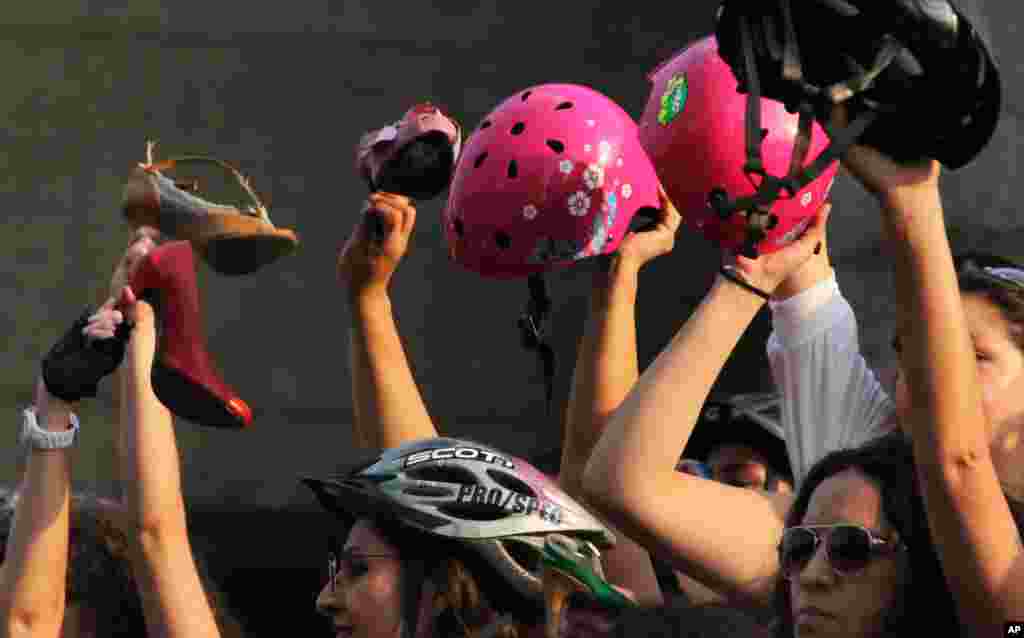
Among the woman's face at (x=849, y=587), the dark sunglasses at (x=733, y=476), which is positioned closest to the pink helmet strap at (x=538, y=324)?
the dark sunglasses at (x=733, y=476)

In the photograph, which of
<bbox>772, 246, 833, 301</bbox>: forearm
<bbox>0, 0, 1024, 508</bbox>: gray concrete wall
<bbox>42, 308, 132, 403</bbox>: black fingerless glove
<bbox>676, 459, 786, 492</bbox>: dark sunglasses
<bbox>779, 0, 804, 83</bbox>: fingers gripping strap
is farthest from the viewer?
<bbox>0, 0, 1024, 508</bbox>: gray concrete wall

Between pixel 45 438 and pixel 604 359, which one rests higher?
pixel 604 359

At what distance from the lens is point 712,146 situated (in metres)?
4.02

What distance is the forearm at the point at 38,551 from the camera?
14.5ft

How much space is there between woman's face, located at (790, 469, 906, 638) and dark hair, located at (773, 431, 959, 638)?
0.02 meters

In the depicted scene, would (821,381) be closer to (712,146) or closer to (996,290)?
(996,290)

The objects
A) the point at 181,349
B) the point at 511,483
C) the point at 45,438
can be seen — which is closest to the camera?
the point at 511,483

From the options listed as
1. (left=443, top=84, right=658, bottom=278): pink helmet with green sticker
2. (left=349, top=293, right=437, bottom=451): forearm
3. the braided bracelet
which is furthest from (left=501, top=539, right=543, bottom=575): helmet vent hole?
(left=349, top=293, right=437, bottom=451): forearm

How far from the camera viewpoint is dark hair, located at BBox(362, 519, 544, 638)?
3850 millimetres

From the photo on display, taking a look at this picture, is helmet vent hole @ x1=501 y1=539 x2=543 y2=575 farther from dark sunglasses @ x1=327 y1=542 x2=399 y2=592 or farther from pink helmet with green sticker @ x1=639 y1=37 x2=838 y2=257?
pink helmet with green sticker @ x1=639 y1=37 x2=838 y2=257

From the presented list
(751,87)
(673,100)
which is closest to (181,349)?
(673,100)

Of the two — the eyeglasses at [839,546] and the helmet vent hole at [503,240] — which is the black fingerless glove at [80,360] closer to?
the helmet vent hole at [503,240]

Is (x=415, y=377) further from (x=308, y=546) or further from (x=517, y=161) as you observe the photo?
(x=517, y=161)

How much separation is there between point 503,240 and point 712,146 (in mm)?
548
